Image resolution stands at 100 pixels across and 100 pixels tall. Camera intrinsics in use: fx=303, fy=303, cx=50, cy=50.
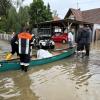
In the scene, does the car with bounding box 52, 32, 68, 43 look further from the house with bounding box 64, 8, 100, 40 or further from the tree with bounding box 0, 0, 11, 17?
the tree with bounding box 0, 0, 11, 17

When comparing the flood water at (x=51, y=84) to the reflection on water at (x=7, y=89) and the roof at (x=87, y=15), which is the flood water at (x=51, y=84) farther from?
the roof at (x=87, y=15)

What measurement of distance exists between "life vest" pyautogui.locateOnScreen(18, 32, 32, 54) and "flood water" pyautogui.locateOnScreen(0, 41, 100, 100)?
1032 millimetres

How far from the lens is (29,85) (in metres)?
10.1

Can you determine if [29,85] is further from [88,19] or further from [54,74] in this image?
[88,19]

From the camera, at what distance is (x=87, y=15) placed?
57875 millimetres

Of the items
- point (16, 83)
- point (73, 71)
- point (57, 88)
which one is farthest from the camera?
point (73, 71)

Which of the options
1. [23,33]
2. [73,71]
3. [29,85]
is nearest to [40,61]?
[73,71]

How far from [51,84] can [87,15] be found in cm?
4885

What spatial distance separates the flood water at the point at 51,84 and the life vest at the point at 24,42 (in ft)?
3.39

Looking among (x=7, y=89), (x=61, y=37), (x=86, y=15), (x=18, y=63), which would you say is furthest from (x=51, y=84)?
(x=86, y=15)

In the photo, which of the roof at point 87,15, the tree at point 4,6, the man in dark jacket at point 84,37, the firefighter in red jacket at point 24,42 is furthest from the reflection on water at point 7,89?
the tree at point 4,6

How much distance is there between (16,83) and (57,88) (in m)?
1.65

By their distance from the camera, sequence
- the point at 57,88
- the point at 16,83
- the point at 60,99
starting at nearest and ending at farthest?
the point at 60,99, the point at 57,88, the point at 16,83

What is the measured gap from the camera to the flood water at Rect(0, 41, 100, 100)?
8.56 m
